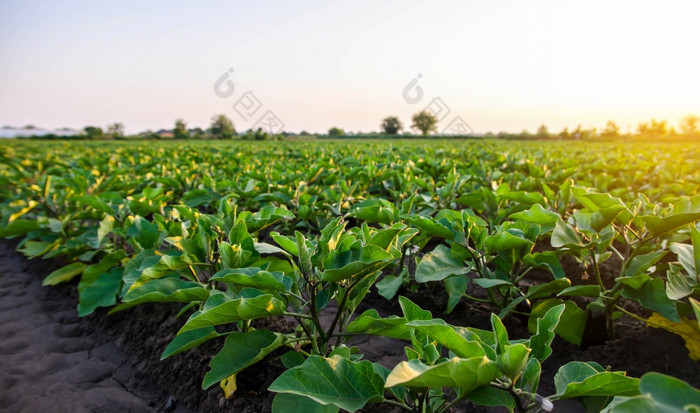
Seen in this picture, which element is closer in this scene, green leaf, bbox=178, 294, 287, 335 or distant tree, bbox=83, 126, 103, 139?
green leaf, bbox=178, 294, 287, 335

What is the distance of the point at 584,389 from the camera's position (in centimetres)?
98

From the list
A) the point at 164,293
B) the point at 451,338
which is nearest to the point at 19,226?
the point at 164,293

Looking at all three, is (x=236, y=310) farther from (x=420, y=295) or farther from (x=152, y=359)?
(x=420, y=295)

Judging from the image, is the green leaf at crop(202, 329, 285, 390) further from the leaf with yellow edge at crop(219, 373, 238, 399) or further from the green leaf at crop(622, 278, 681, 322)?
the green leaf at crop(622, 278, 681, 322)

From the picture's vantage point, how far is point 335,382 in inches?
42.1

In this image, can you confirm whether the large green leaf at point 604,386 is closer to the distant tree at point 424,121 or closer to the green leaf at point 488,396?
the green leaf at point 488,396

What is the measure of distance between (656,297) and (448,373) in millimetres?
1247

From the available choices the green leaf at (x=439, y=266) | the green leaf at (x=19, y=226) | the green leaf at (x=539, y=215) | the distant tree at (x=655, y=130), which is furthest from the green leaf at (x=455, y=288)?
the distant tree at (x=655, y=130)

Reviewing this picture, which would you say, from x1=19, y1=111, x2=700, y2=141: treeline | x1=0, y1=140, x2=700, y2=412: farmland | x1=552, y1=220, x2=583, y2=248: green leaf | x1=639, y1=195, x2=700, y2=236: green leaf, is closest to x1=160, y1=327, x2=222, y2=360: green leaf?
x1=0, y1=140, x2=700, y2=412: farmland

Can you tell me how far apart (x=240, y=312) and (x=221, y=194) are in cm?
287

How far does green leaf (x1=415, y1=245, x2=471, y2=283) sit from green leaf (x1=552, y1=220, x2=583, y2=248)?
1.30 feet

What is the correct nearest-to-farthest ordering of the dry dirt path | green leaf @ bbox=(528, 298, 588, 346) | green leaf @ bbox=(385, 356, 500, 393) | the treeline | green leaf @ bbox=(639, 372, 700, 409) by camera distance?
green leaf @ bbox=(639, 372, 700, 409) → green leaf @ bbox=(385, 356, 500, 393) → green leaf @ bbox=(528, 298, 588, 346) → the dry dirt path → the treeline

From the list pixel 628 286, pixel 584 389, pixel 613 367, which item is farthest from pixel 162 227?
pixel 613 367

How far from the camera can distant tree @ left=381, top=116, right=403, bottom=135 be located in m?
70.7
